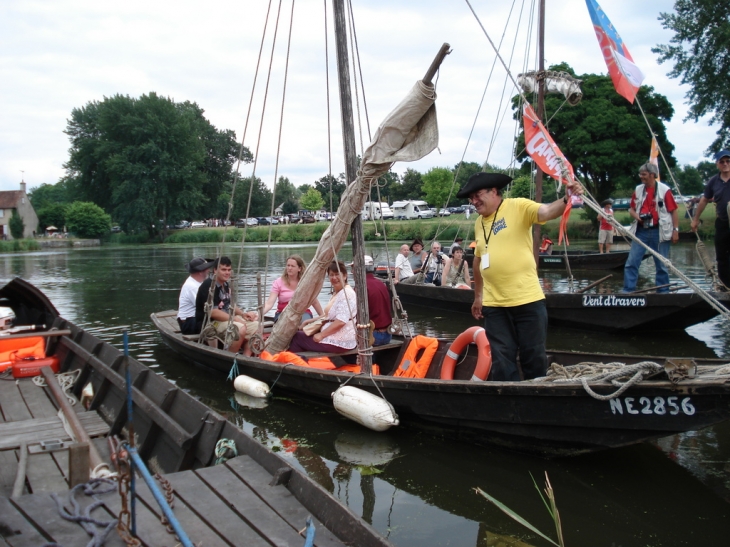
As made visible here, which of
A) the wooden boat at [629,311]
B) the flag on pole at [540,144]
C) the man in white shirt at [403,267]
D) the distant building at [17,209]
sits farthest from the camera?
the distant building at [17,209]

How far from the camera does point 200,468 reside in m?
4.09

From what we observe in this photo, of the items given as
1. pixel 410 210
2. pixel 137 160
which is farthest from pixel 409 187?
pixel 137 160

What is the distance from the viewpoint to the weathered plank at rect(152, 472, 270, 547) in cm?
316

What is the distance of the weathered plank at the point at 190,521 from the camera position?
3.14 m

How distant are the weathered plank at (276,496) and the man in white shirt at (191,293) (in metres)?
5.36

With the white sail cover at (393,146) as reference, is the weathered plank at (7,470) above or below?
below

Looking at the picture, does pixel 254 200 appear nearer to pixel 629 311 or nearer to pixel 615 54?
pixel 629 311

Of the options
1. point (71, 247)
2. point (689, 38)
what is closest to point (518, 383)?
point (689, 38)

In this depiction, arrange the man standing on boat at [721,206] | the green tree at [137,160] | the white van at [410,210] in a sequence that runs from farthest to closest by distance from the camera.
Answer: the white van at [410,210] < the green tree at [137,160] < the man standing on boat at [721,206]

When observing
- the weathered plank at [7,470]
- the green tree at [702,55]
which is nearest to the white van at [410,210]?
the green tree at [702,55]

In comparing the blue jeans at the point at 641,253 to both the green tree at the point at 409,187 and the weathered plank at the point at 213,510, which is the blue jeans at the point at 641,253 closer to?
the weathered plank at the point at 213,510

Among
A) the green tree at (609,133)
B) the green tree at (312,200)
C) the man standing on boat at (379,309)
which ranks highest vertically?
the green tree at (609,133)

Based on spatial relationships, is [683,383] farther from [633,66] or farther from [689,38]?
[689,38]

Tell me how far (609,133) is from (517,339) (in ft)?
102
